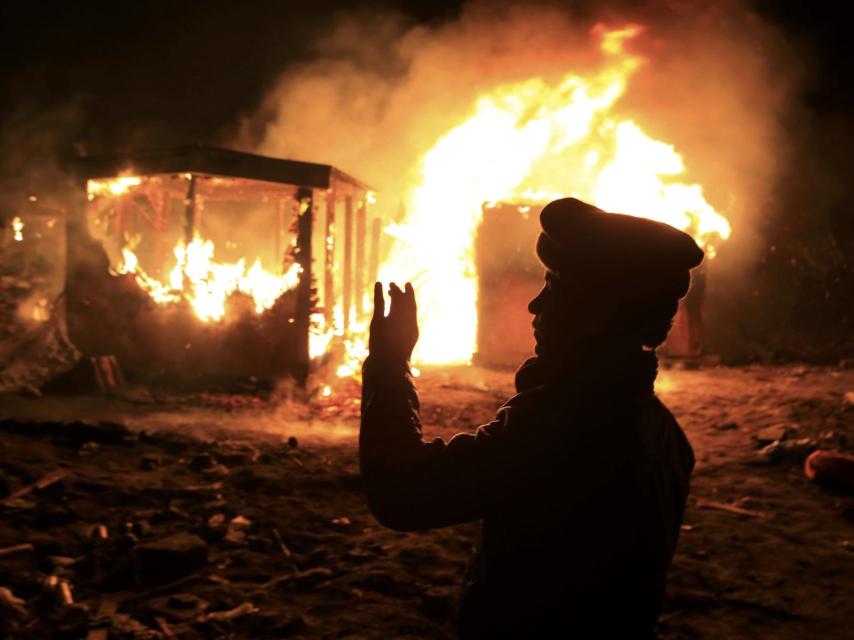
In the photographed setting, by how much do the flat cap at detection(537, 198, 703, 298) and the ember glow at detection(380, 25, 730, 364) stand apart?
1441cm

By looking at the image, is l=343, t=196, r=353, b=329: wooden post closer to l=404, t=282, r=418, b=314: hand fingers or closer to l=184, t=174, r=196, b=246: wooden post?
l=184, t=174, r=196, b=246: wooden post

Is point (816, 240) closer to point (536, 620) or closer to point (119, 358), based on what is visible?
point (119, 358)

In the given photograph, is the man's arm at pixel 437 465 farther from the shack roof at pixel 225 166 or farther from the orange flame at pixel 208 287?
the shack roof at pixel 225 166

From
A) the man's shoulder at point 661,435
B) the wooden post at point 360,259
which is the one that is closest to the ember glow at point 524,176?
the wooden post at point 360,259

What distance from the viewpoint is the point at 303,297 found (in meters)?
11.3

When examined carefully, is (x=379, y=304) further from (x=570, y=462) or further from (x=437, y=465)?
(x=570, y=462)

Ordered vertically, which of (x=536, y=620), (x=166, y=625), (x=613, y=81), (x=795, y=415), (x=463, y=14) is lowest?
(x=166, y=625)

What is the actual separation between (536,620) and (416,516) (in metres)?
0.38

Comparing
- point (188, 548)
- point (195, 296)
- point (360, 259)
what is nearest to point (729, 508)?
point (188, 548)

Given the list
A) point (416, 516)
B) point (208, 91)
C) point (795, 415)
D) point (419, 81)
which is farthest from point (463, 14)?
point (416, 516)

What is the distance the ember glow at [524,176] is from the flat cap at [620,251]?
14.4 metres

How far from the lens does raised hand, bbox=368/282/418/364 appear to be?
5.67 ft

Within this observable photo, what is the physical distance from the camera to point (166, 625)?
153 inches

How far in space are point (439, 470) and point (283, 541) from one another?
4.18 m
